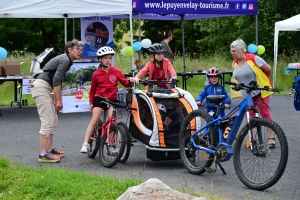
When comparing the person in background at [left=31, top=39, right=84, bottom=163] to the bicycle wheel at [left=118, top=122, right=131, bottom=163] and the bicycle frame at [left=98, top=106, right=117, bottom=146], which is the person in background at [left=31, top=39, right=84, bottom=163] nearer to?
the bicycle frame at [left=98, top=106, right=117, bottom=146]

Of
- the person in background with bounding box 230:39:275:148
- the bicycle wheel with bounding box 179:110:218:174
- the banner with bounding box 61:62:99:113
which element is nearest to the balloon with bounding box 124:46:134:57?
the banner with bounding box 61:62:99:113

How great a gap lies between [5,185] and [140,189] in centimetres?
293

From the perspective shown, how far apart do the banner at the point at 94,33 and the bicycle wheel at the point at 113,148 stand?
327 inches

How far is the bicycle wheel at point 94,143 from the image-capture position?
9.69 meters

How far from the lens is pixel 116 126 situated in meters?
9.10

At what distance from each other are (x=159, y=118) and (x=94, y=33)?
887 cm

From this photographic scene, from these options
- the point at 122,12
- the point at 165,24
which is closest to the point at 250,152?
the point at 122,12

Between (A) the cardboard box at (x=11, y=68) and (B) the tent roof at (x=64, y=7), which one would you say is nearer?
(B) the tent roof at (x=64, y=7)

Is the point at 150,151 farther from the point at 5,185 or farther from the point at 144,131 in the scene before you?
the point at 5,185

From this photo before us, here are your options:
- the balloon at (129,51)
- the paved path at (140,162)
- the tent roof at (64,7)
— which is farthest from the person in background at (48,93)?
the balloon at (129,51)

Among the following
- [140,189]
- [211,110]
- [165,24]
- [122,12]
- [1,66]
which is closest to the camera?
[140,189]

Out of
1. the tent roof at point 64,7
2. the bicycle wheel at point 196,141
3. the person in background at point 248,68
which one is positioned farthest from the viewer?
the tent roof at point 64,7

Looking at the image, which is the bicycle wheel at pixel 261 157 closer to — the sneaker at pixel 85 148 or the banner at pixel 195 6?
the sneaker at pixel 85 148

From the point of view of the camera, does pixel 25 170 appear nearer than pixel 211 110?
Yes
